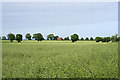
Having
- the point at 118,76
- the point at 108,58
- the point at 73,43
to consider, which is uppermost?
the point at 73,43

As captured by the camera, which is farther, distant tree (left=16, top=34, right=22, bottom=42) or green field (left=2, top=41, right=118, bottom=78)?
distant tree (left=16, top=34, right=22, bottom=42)

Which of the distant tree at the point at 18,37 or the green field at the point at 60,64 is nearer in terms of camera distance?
the green field at the point at 60,64

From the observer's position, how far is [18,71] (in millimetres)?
8062

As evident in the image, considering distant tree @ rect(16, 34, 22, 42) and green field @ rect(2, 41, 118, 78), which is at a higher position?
distant tree @ rect(16, 34, 22, 42)

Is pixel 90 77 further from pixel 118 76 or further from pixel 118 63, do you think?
pixel 118 63

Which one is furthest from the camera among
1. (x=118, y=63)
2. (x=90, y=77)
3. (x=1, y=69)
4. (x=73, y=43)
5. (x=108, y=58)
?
(x=73, y=43)

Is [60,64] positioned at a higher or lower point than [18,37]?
lower

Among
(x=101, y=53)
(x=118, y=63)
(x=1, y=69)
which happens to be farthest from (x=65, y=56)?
(x=1, y=69)

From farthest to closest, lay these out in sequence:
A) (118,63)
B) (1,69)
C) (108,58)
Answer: (108,58) < (118,63) < (1,69)

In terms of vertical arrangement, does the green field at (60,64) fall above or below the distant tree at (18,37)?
below

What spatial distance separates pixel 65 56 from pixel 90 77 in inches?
115

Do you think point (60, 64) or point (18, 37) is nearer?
point (60, 64)

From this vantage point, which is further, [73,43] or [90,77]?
[73,43]

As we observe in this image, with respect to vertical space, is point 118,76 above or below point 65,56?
below
